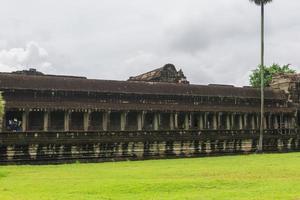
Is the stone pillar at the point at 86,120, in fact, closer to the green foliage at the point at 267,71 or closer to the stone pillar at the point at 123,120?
the stone pillar at the point at 123,120

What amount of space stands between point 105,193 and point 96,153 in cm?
1590

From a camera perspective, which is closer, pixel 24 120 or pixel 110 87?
pixel 24 120

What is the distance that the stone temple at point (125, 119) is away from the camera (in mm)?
28047

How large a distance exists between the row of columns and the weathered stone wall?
419 cm

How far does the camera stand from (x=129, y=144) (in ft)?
100

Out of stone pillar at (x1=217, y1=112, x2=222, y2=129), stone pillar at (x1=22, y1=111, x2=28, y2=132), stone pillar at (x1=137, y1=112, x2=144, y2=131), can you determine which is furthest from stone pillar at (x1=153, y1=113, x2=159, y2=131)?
stone pillar at (x1=22, y1=111, x2=28, y2=132)

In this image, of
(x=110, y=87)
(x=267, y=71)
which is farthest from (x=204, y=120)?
(x=267, y=71)

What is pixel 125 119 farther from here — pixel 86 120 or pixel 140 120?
pixel 86 120

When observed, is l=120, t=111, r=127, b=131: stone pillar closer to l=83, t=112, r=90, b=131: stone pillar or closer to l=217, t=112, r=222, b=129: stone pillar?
l=83, t=112, r=90, b=131: stone pillar

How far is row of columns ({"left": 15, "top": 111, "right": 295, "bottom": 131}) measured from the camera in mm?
33506

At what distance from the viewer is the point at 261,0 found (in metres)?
38.4

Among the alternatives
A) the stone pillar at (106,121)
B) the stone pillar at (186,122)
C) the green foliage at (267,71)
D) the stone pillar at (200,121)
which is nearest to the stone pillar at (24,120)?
the stone pillar at (106,121)

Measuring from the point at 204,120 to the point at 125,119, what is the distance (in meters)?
7.25

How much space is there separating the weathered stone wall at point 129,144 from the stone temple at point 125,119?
5 centimetres
